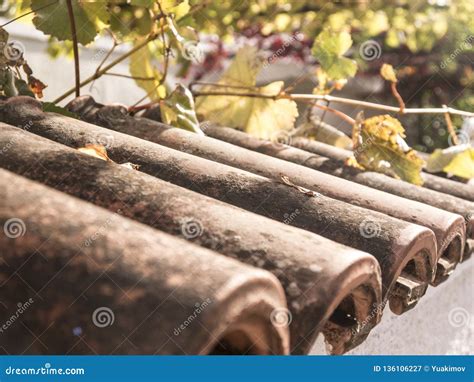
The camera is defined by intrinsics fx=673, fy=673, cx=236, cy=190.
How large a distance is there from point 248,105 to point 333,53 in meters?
0.37

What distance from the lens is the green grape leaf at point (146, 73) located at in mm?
2346

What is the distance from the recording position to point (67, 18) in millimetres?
1954

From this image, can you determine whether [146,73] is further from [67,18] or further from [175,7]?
[67,18]

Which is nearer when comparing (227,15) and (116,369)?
(116,369)

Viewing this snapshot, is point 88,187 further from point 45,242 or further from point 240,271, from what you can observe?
point 240,271

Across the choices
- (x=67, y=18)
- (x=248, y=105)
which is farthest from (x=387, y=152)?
(x=67, y=18)

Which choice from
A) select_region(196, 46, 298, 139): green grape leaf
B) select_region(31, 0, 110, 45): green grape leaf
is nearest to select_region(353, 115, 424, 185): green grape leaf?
select_region(196, 46, 298, 139): green grape leaf

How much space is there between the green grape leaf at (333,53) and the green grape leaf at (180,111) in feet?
1.90

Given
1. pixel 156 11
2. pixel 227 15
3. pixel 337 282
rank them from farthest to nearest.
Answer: pixel 227 15
pixel 156 11
pixel 337 282

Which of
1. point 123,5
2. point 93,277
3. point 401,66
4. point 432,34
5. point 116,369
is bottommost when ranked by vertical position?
point 401,66

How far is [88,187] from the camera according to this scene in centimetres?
110

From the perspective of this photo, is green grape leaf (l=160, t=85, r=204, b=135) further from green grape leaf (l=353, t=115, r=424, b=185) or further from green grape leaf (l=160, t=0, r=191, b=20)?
green grape leaf (l=353, t=115, r=424, b=185)

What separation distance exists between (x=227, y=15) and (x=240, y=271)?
3.67 meters

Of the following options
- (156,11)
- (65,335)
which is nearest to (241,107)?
(156,11)
